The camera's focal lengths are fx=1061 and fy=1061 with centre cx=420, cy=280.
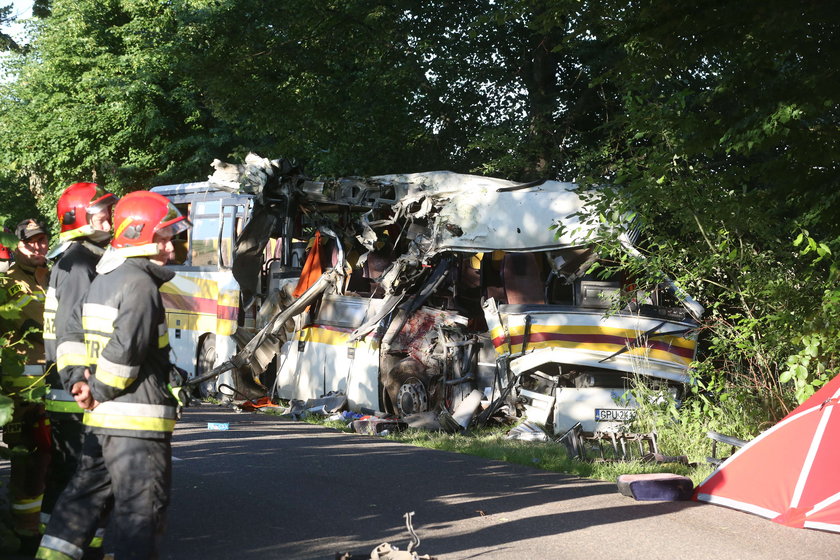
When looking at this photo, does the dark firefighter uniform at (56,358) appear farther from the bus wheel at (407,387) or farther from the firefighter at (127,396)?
the bus wheel at (407,387)

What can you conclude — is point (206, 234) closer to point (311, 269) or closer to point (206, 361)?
point (206, 361)

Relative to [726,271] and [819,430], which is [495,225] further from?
[819,430]

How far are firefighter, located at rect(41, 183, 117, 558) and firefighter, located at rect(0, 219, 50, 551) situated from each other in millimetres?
106

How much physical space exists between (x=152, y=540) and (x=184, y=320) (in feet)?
40.2

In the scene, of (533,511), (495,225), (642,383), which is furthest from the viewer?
A: (495,225)

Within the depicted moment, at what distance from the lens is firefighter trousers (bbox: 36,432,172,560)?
456 cm

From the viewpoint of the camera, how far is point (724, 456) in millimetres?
9359

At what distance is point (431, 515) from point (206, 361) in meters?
9.33

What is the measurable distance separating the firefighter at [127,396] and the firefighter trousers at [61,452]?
1003 millimetres

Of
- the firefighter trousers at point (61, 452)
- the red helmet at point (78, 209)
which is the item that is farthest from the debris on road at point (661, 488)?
the red helmet at point (78, 209)

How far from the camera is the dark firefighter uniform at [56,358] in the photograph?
218 inches

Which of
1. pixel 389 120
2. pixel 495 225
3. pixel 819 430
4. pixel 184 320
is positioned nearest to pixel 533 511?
pixel 819 430

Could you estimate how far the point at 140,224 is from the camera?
4.79 m

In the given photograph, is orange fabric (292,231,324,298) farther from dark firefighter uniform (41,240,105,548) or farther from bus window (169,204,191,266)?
dark firefighter uniform (41,240,105,548)
